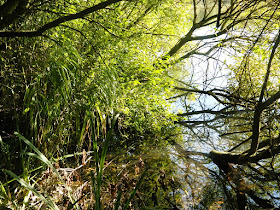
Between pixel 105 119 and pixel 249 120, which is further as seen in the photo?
pixel 249 120

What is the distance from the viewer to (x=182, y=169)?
3982 mm

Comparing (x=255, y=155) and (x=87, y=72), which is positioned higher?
(x=255, y=155)

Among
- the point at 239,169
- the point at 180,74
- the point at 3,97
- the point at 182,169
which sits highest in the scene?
the point at 180,74

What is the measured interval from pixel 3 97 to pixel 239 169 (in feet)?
10.2

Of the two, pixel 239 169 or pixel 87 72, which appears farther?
pixel 239 169

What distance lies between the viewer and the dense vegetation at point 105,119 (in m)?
2.19

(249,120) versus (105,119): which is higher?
(249,120)

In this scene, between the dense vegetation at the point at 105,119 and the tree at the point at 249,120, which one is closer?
the dense vegetation at the point at 105,119

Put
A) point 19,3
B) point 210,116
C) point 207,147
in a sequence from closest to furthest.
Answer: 1. point 19,3
2. point 207,147
3. point 210,116

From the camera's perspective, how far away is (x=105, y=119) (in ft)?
9.42

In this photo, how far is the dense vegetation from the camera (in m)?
2.19

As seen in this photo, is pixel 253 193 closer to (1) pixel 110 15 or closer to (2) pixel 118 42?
(2) pixel 118 42

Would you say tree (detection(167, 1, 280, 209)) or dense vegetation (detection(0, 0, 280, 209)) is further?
tree (detection(167, 1, 280, 209))

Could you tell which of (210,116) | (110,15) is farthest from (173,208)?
(210,116)
